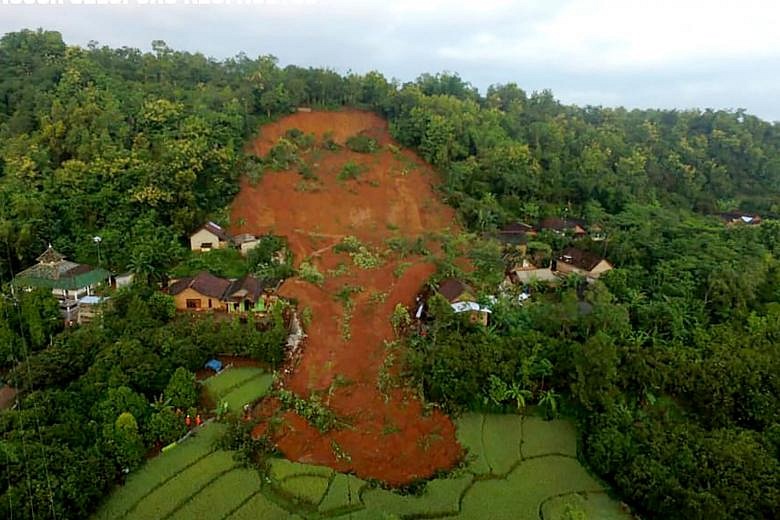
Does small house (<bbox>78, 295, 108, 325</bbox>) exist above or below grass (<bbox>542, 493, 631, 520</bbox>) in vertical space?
above

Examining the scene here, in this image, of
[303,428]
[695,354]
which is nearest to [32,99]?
[303,428]

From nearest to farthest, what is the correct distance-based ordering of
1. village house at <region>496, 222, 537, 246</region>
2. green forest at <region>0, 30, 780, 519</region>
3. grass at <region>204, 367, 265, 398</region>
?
green forest at <region>0, 30, 780, 519</region> < grass at <region>204, 367, 265, 398</region> < village house at <region>496, 222, 537, 246</region>

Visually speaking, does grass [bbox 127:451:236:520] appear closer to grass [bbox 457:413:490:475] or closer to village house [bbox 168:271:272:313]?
grass [bbox 457:413:490:475]

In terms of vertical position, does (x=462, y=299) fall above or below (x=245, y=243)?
below

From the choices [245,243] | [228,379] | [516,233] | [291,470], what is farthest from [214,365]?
[516,233]

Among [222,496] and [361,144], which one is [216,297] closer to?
[222,496]

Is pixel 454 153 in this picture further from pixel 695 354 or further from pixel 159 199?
pixel 695 354

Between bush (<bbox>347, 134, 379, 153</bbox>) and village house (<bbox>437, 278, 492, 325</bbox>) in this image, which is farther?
bush (<bbox>347, 134, 379, 153</bbox>)

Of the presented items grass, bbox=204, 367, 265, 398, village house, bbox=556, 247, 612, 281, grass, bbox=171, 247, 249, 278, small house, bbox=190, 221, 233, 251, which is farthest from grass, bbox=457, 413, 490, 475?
small house, bbox=190, 221, 233, 251
